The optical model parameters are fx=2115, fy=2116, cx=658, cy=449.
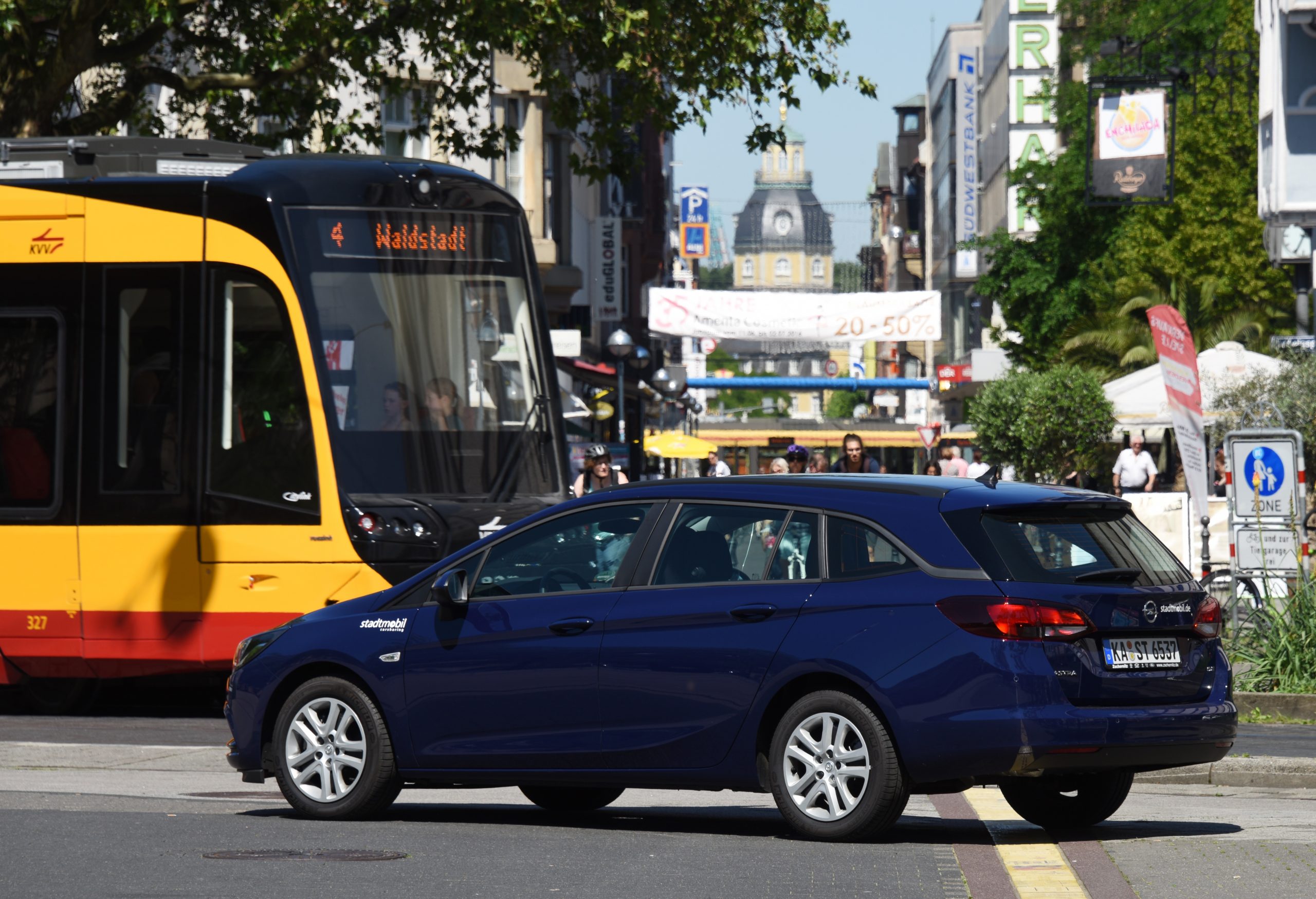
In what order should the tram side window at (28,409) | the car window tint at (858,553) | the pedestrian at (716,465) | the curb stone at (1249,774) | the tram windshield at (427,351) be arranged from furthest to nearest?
the pedestrian at (716,465)
the tram side window at (28,409)
the tram windshield at (427,351)
the curb stone at (1249,774)
the car window tint at (858,553)

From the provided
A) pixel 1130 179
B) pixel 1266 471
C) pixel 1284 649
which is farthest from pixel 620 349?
pixel 1284 649

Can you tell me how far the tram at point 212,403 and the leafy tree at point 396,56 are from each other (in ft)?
19.4

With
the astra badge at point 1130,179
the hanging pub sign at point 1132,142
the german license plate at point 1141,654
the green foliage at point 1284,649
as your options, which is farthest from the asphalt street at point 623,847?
the astra badge at point 1130,179

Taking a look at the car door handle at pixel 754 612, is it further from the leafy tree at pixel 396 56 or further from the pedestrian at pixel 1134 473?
the pedestrian at pixel 1134 473

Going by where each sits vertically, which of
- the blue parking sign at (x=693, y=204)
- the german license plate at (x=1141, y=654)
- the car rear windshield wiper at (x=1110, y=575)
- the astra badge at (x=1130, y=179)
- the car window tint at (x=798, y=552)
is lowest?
the german license plate at (x=1141, y=654)

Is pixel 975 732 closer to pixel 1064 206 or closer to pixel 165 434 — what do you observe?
pixel 165 434

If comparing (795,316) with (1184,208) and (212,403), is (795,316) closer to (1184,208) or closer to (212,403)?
(1184,208)

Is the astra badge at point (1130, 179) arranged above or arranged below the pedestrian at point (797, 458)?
above

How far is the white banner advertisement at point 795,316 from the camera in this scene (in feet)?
163

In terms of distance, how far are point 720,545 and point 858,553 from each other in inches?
23.8

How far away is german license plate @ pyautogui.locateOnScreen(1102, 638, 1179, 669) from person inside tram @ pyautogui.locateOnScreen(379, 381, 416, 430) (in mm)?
6692

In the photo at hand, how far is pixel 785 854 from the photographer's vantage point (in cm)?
790

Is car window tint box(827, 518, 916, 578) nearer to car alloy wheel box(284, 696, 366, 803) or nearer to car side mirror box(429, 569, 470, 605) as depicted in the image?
car side mirror box(429, 569, 470, 605)

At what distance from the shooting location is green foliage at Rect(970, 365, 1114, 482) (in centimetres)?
4212
